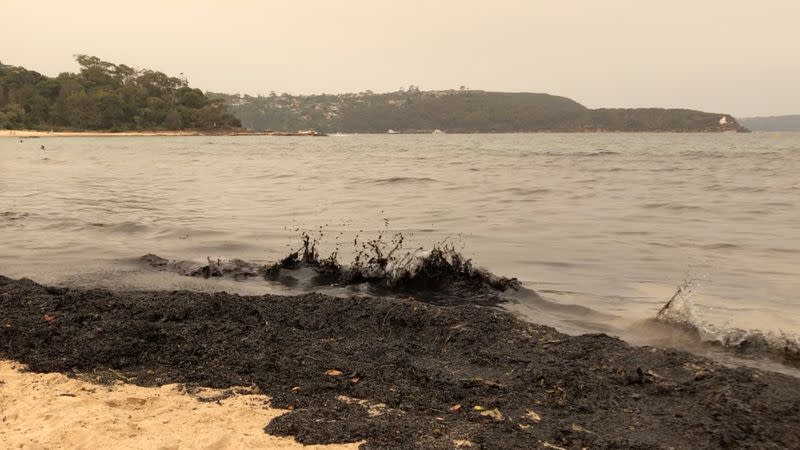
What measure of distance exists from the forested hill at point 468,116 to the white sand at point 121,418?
127 metres

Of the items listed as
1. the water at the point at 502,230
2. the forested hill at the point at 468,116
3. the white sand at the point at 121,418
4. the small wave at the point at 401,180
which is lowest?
the water at the point at 502,230

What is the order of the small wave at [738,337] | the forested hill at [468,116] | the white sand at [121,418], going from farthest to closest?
the forested hill at [468,116]
the small wave at [738,337]
the white sand at [121,418]

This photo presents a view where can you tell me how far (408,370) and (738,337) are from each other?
98.8 inches

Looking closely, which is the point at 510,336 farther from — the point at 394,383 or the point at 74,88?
the point at 74,88

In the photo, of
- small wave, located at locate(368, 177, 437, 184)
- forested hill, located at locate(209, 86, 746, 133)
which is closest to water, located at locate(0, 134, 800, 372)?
small wave, located at locate(368, 177, 437, 184)

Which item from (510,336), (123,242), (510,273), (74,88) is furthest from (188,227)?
(74,88)

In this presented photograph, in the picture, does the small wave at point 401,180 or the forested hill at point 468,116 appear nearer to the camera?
the small wave at point 401,180

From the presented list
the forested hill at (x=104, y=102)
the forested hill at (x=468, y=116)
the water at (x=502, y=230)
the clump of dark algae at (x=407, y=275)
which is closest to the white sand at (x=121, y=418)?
the water at (x=502, y=230)

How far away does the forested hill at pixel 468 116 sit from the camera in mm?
124238

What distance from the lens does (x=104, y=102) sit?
106875mm

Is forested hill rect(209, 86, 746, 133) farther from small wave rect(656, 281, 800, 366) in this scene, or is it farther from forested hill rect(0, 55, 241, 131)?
small wave rect(656, 281, 800, 366)

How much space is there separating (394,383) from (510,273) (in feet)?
12.0

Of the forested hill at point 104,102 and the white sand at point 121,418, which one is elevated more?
the forested hill at point 104,102

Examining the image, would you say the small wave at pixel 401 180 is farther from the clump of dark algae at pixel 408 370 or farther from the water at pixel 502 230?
the clump of dark algae at pixel 408 370
